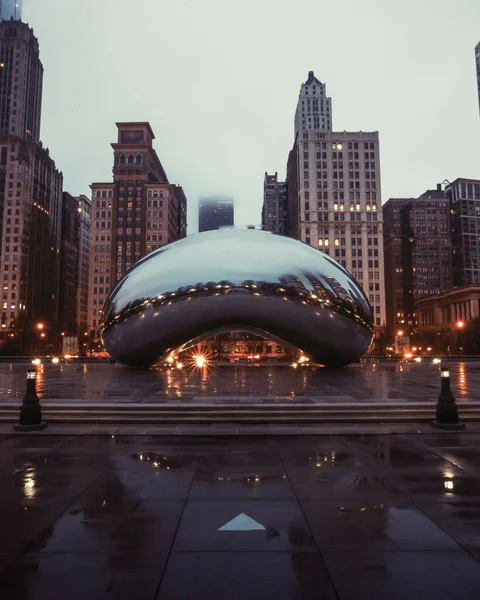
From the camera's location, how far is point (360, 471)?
20.6 ft

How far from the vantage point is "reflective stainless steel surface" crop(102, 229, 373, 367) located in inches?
637

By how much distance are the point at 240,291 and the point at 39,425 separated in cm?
842

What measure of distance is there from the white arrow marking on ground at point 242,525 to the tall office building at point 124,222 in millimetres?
123568

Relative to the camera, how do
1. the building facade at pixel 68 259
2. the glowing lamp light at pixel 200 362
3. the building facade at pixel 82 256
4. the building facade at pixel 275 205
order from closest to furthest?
the glowing lamp light at pixel 200 362, the building facade at pixel 68 259, the building facade at pixel 275 205, the building facade at pixel 82 256

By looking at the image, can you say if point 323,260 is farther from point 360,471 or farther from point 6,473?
Answer: point 6,473

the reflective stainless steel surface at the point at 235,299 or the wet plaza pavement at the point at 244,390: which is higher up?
the reflective stainless steel surface at the point at 235,299

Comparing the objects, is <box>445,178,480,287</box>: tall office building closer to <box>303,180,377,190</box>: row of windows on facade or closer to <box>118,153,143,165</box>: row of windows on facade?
<box>303,180,377,190</box>: row of windows on facade

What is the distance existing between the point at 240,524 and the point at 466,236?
667 feet

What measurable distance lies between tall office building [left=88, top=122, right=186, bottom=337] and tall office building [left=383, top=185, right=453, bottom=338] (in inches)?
3289

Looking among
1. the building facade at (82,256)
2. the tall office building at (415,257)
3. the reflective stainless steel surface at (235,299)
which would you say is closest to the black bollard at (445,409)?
the reflective stainless steel surface at (235,299)

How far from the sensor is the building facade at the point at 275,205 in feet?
557

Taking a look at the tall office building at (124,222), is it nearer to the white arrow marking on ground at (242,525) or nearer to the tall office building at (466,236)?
the tall office building at (466,236)

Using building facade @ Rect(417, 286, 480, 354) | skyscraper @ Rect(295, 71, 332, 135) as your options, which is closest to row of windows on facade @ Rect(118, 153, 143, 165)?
skyscraper @ Rect(295, 71, 332, 135)

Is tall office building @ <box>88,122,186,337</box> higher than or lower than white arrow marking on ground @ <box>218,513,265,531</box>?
higher
